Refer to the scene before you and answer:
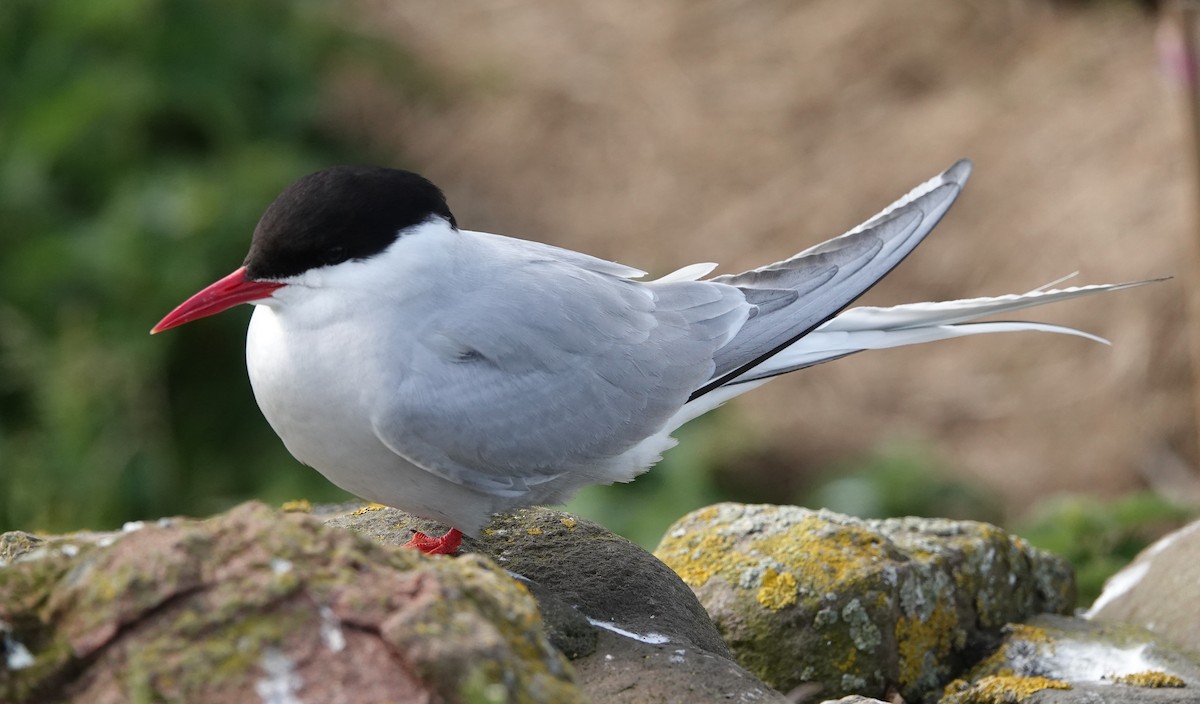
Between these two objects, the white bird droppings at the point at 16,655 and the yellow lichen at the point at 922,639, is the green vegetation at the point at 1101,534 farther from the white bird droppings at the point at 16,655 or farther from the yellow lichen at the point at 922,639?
the white bird droppings at the point at 16,655

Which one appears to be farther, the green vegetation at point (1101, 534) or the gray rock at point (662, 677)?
A: the green vegetation at point (1101, 534)

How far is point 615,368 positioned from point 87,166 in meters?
4.94

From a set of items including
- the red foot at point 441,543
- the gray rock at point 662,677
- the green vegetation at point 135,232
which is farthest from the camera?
the green vegetation at point 135,232

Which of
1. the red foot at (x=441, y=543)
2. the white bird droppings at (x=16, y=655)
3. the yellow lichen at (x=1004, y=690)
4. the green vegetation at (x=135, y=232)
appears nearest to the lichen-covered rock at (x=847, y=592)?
the yellow lichen at (x=1004, y=690)

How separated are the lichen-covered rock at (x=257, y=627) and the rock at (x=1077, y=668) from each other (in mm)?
1290

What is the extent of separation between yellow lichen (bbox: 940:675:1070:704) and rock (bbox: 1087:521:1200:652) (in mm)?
786

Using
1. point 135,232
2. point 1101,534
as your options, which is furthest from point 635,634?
point 135,232

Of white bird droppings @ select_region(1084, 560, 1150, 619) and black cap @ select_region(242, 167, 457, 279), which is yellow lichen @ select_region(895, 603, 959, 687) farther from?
black cap @ select_region(242, 167, 457, 279)

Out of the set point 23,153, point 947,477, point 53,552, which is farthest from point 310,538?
point 23,153

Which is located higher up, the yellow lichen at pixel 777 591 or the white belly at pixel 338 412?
the white belly at pixel 338 412

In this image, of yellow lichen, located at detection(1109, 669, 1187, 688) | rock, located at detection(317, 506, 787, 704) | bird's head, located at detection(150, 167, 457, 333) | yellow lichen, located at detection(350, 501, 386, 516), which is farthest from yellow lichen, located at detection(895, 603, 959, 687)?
bird's head, located at detection(150, 167, 457, 333)

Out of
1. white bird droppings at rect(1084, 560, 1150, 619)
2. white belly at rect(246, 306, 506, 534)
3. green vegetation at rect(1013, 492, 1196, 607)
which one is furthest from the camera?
green vegetation at rect(1013, 492, 1196, 607)

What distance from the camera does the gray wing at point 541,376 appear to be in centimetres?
300

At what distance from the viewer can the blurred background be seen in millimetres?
6266
